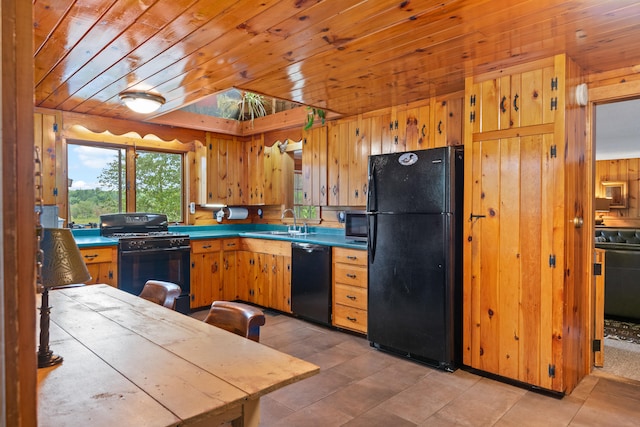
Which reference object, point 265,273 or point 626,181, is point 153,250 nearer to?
point 265,273

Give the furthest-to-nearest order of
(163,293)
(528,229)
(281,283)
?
(281,283) → (528,229) → (163,293)

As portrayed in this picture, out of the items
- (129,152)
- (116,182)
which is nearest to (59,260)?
(116,182)

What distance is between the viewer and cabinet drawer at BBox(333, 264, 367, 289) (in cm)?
365

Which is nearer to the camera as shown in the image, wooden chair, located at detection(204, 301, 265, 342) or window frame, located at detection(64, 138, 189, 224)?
wooden chair, located at detection(204, 301, 265, 342)

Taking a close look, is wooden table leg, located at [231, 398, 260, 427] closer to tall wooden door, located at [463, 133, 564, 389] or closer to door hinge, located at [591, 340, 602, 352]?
tall wooden door, located at [463, 133, 564, 389]

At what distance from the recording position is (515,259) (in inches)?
108

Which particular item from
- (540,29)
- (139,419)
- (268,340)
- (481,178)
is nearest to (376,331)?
(268,340)

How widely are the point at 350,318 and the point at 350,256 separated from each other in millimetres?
580

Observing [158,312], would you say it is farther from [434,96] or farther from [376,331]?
[434,96]

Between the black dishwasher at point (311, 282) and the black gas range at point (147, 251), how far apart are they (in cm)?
120

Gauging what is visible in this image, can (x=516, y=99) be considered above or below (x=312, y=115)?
below

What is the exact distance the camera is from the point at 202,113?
16.5ft

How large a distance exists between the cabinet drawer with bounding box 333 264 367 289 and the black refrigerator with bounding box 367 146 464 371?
0.72 feet

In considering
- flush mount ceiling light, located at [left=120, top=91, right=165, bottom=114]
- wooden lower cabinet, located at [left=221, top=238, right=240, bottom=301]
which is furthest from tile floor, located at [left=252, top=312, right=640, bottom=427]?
flush mount ceiling light, located at [left=120, top=91, right=165, bottom=114]
